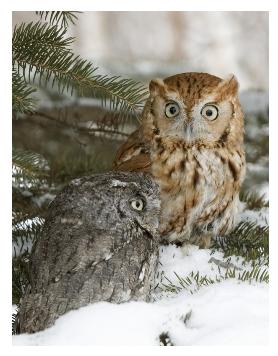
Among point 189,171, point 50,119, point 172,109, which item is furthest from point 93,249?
point 50,119

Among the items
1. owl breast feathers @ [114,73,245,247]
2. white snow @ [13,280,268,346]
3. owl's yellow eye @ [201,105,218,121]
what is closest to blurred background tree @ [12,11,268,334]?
owl breast feathers @ [114,73,245,247]

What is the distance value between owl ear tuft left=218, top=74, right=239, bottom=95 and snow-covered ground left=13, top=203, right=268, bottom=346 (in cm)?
74

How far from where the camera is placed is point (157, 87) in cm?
264

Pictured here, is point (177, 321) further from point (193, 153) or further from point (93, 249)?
point (193, 153)

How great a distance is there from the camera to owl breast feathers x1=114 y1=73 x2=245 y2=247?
8.45ft

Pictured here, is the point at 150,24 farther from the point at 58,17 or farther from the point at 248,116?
the point at 58,17

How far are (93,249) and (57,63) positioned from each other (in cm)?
70

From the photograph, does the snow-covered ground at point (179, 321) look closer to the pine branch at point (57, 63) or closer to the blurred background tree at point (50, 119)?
the blurred background tree at point (50, 119)

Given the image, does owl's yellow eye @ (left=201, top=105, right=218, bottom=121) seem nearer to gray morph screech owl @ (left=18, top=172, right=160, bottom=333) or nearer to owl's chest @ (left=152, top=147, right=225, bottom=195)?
owl's chest @ (left=152, top=147, right=225, bottom=195)

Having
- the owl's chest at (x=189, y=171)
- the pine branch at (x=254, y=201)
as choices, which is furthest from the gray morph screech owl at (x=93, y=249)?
the pine branch at (x=254, y=201)

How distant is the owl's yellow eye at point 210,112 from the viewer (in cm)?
259

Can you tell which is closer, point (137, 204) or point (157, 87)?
point (137, 204)

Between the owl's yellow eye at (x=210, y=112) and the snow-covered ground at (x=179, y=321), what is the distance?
0.64 m
